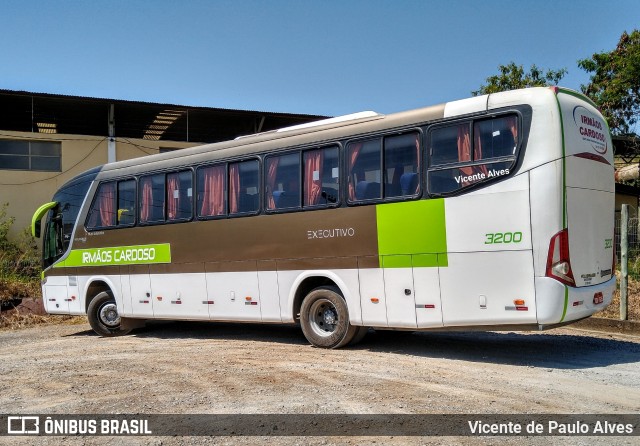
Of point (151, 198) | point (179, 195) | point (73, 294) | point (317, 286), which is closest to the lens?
point (317, 286)

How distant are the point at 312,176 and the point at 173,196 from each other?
138 inches

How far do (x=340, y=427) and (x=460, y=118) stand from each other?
493cm

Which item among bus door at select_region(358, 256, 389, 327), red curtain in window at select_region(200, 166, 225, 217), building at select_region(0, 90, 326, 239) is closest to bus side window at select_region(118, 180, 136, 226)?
red curtain in window at select_region(200, 166, 225, 217)

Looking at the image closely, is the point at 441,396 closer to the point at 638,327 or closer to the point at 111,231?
the point at 638,327

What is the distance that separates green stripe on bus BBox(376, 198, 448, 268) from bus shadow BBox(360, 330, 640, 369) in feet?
4.95

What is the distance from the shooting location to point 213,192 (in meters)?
12.4

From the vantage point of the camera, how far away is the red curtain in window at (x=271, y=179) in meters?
11.5

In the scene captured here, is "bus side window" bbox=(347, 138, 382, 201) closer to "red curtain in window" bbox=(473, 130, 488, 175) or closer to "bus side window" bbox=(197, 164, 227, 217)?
"red curtain in window" bbox=(473, 130, 488, 175)

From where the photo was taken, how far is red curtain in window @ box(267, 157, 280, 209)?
11492 millimetres

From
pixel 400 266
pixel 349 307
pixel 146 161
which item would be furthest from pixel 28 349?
pixel 400 266

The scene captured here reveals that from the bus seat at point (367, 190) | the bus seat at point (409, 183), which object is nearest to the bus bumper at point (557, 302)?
the bus seat at point (409, 183)

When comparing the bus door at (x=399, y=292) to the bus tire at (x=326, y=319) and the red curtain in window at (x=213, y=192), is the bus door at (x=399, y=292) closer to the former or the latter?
the bus tire at (x=326, y=319)

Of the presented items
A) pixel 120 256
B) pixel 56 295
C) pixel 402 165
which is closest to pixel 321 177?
pixel 402 165

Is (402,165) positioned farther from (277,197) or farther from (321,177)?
(277,197)
